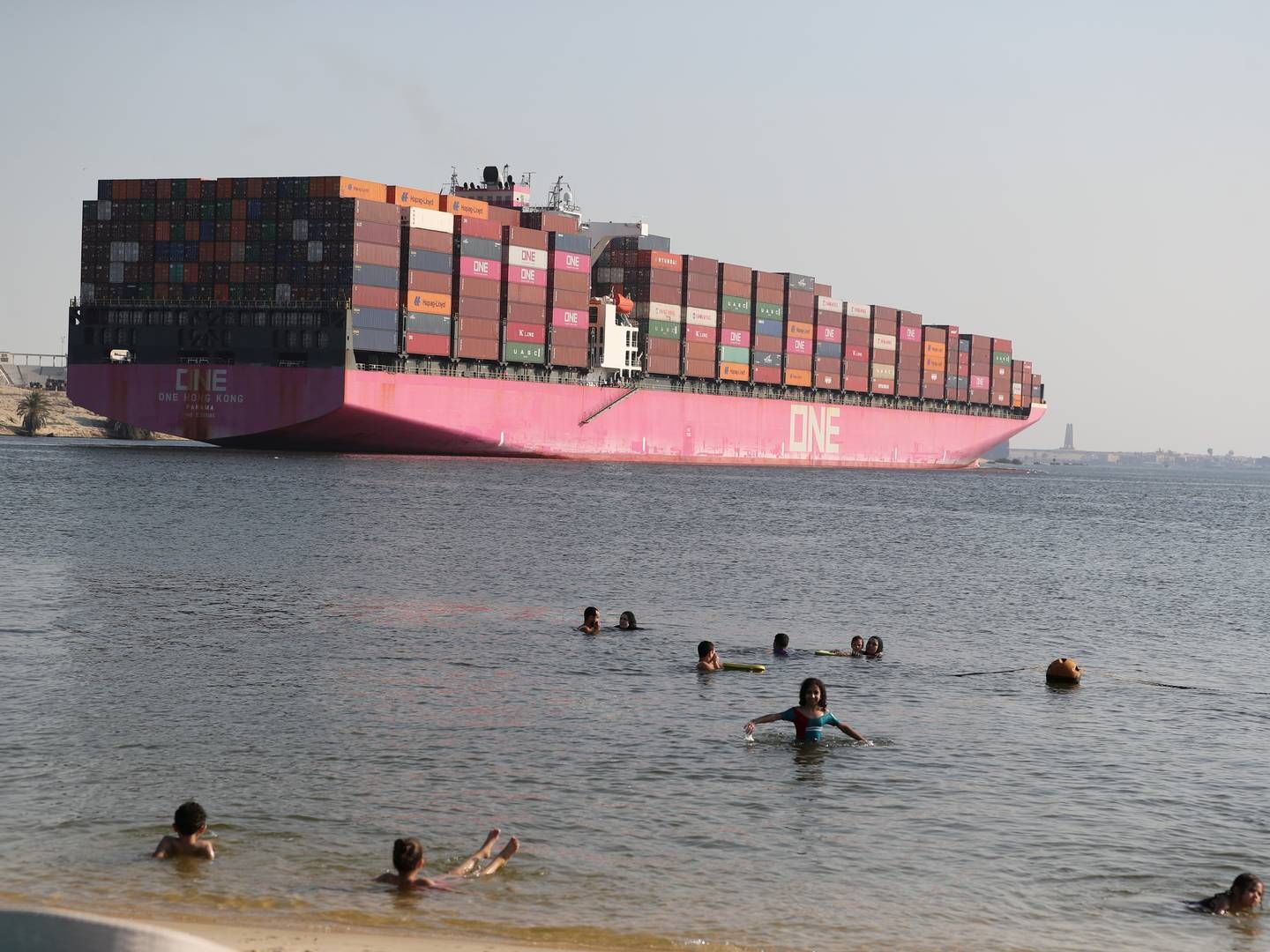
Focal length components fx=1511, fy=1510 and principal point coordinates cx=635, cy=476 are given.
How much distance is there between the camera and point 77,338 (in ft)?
283

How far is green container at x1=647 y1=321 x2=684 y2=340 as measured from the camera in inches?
4181

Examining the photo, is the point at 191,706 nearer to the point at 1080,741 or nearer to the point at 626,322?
the point at 1080,741

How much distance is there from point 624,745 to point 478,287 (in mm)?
72907

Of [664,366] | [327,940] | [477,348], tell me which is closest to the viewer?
[327,940]

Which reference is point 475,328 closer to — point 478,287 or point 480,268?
point 478,287

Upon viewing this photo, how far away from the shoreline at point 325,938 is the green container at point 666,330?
95.3 metres

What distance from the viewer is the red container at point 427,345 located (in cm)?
8394

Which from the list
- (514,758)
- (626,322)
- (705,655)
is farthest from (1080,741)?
(626,322)

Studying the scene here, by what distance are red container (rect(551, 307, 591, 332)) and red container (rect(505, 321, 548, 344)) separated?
1.02 metres

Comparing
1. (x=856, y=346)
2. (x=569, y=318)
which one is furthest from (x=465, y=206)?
(x=856, y=346)

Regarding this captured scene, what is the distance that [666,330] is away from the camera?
353 ft

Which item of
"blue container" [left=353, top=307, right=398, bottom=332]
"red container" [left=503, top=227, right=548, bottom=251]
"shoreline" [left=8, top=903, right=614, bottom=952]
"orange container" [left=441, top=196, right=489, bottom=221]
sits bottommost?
"shoreline" [left=8, top=903, right=614, bottom=952]

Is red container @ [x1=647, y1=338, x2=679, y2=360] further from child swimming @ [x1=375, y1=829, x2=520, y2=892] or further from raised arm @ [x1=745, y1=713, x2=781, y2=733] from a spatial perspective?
child swimming @ [x1=375, y1=829, x2=520, y2=892]

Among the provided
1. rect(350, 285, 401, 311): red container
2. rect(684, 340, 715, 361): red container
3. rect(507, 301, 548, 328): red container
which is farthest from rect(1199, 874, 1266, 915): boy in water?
rect(684, 340, 715, 361): red container
